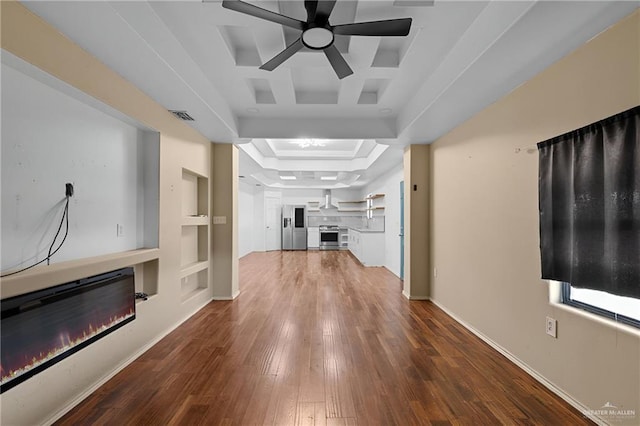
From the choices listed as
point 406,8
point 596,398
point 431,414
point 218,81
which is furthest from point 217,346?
point 406,8

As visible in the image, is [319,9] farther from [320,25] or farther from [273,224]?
[273,224]

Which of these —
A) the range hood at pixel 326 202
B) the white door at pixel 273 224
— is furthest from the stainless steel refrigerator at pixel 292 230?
the range hood at pixel 326 202

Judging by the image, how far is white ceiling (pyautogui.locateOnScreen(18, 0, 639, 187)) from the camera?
1.56 m

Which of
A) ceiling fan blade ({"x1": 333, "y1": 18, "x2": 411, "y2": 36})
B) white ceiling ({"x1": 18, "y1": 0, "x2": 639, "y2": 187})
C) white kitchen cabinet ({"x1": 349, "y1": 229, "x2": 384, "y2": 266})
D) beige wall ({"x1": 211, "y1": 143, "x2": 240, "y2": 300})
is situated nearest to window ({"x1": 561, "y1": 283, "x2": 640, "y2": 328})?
white ceiling ({"x1": 18, "y1": 0, "x2": 639, "y2": 187})

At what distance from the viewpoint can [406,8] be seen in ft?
5.75

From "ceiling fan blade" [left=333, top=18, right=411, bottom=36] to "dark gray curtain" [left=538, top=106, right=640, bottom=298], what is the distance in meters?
1.29

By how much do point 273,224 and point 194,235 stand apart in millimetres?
6284

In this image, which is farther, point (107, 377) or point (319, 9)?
point (107, 377)

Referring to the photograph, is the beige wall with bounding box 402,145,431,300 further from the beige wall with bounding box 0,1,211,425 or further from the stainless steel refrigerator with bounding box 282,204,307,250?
the stainless steel refrigerator with bounding box 282,204,307,250

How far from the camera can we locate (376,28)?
162cm

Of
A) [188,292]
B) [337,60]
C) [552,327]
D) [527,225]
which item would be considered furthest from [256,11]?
[188,292]

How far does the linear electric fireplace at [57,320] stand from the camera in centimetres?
142

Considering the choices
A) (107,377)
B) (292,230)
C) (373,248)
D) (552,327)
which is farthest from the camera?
(292,230)

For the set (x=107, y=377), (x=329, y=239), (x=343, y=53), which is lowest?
(x=107, y=377)
